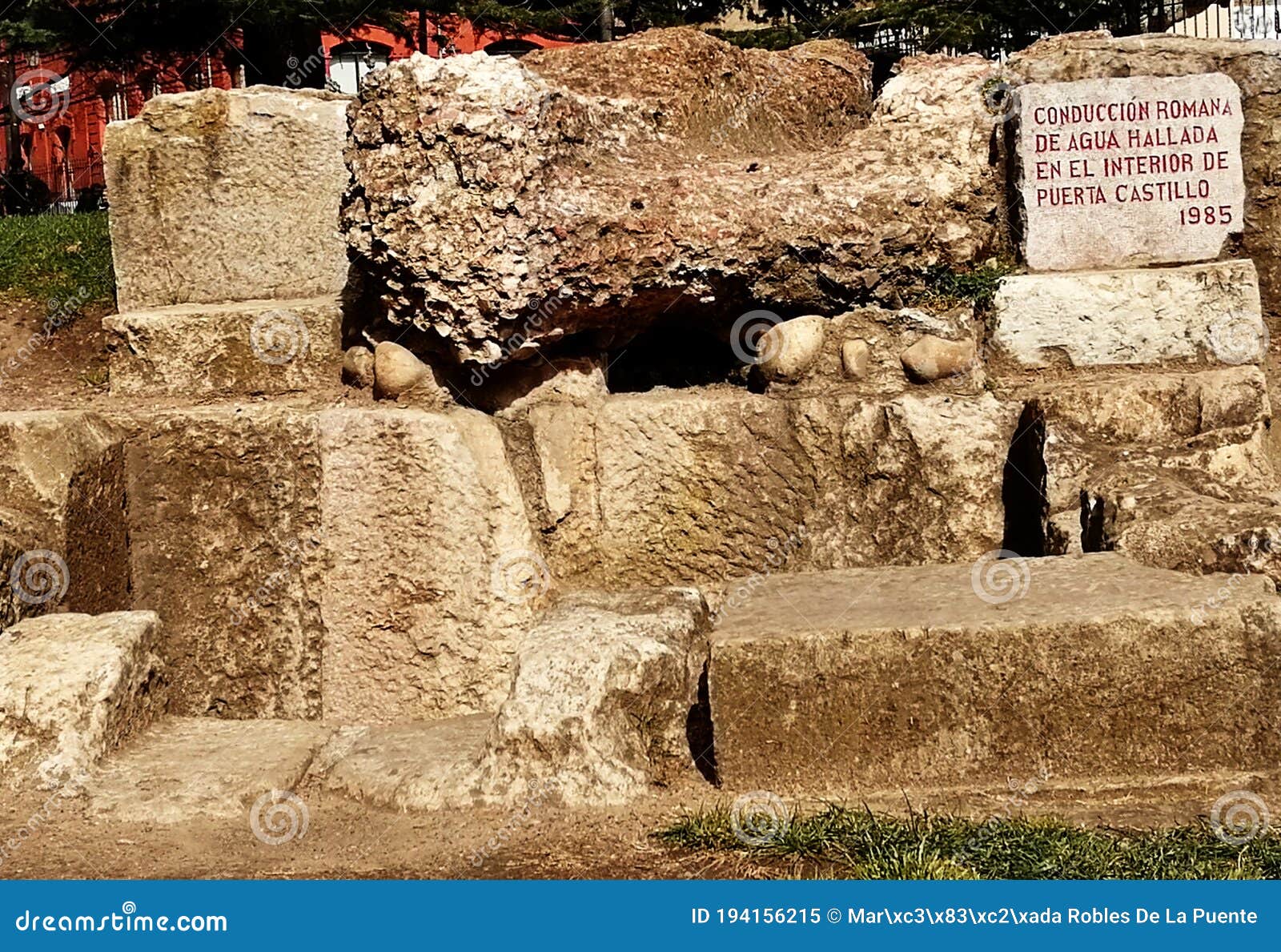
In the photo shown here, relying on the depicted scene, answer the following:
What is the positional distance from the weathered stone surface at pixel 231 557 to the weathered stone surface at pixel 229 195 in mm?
1159

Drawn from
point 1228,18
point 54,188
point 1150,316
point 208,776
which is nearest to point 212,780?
point 208,776

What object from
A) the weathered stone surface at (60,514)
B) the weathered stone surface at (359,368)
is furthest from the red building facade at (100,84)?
the weathered stone surface at (60,514)

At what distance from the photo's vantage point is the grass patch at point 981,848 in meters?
3.34

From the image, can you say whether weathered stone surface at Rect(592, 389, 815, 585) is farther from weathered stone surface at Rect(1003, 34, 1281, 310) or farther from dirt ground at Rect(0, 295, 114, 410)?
dirt ground at Rect(0, 295, 114, 410)

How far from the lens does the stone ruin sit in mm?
4727

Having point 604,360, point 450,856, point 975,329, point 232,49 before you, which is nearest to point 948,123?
point 975,329

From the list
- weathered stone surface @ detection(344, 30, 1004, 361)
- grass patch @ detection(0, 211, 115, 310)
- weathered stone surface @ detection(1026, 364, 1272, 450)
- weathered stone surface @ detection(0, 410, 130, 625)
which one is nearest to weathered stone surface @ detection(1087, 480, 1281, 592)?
weathered stone surface @ detection(1026, 364, 1272, 450)

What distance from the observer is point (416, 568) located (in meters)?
5.39

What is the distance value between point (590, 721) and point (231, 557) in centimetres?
189

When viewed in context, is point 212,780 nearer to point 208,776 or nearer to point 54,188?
point 208,776

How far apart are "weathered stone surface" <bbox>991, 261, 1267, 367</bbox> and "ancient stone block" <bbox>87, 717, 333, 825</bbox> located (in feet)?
9.91

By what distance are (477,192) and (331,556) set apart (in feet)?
4.57

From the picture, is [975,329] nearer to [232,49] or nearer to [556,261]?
[556,261]

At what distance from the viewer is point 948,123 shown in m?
6.04
